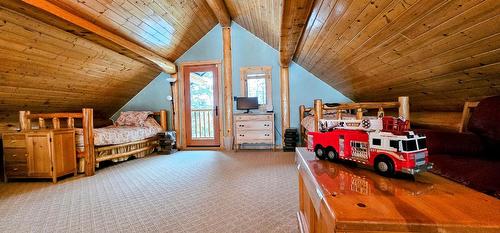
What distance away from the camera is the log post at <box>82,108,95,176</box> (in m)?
3.07

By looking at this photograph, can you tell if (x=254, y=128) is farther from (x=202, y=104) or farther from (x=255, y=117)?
(x=202, y=104)

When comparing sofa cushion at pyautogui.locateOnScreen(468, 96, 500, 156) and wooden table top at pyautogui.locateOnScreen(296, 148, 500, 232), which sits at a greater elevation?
sofa cushion at pyautogui.locateOnScreen(468, 96, 500, 156)

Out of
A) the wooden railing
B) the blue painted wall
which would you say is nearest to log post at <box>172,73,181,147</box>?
the blue painted wall

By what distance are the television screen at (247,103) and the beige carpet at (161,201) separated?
1586 millimetres

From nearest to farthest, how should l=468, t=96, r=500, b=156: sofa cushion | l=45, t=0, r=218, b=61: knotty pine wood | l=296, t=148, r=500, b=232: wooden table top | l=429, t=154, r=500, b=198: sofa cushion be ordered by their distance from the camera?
1. l=296, t=148, r=500, b=232: wooden table top
2. l=429, t=154, r=500, b=198: sofa cushion
3. l=468, t=96, r=500, b=156: sofa cushion
4. l=45, t=0, r=218, b=61: knotty pine wood

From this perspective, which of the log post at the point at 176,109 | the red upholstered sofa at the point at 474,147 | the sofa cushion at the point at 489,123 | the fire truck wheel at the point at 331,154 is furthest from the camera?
the log post at the point at 176,109

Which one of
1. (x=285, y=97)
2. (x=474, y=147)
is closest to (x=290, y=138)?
(x=285, y=97)

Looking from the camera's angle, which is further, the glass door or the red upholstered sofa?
the glass door

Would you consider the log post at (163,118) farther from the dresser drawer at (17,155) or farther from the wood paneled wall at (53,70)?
the dresser drawer at (17,155)

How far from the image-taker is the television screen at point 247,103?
4.61m

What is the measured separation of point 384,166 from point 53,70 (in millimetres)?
4001

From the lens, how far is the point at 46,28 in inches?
97.0

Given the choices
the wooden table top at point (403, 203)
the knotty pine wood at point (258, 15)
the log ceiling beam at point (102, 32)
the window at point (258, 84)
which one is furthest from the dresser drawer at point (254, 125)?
the wooden table top at point (403, 203)

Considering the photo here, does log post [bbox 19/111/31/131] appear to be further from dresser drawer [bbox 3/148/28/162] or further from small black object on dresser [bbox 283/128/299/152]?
small black object on dresser [bbox 283/128/299/152]
